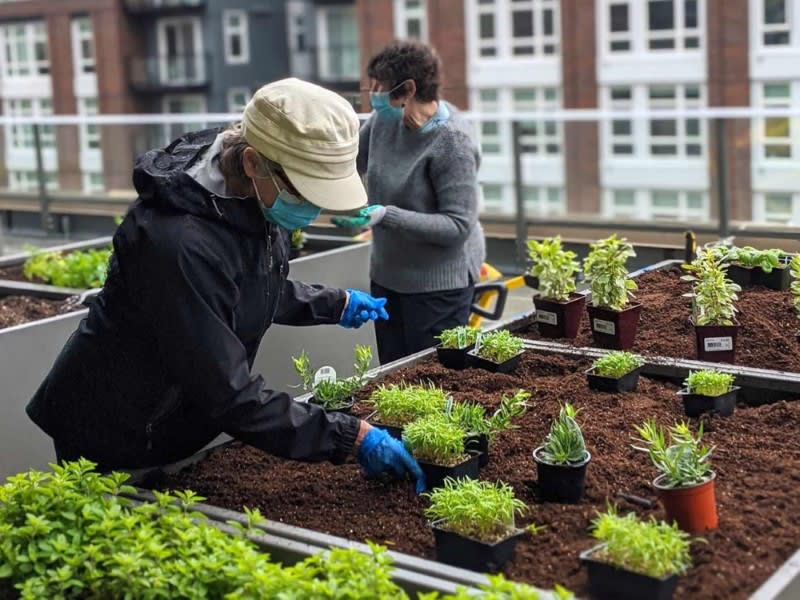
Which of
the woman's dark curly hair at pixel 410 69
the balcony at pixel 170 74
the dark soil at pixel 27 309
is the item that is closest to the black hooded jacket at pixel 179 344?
the woman's dark curly hair at pixel 410 69

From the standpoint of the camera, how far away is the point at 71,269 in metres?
6.09

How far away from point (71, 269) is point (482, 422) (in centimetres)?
342

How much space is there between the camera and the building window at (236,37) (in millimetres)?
45188

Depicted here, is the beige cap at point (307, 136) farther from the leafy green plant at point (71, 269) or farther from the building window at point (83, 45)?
the building window at point (83, 45)

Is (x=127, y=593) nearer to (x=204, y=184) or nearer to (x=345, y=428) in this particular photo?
(x=345, y=428)

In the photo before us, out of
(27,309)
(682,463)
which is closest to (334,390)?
(682,463)

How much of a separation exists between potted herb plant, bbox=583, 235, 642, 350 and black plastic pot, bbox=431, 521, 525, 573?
1.55 metres

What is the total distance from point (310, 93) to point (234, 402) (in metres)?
0.71

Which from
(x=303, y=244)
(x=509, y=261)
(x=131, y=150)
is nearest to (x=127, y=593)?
(x=303, y=244)

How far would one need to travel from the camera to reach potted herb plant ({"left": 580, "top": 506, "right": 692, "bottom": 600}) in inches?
94.0

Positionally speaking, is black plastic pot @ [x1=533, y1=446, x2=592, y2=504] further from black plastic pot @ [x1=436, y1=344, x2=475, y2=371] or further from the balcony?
the balcony

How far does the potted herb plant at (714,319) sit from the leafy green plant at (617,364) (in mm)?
275

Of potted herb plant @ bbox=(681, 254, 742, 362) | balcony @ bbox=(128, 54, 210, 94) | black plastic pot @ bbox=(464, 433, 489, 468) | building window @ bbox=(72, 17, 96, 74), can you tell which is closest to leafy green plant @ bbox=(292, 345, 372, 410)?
black plastic pot @ bbox=(464, 433, 489, 468)

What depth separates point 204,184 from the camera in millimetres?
2945
